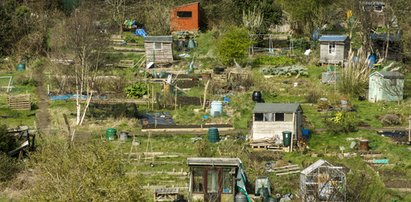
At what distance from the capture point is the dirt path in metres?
33.6

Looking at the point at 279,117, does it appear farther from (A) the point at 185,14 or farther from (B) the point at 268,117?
(A) the point at 185,14

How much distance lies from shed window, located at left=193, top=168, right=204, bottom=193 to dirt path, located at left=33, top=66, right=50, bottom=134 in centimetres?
1005

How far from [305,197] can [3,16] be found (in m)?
32.7

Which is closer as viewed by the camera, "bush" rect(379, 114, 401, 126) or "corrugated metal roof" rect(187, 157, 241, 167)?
"corrugated metal roof" rect(187, 157, 241, 167)

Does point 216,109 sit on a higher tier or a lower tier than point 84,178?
lower

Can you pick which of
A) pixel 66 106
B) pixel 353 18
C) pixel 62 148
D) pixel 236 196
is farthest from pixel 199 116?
pixel 353 18

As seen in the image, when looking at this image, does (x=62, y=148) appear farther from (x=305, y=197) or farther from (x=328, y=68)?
(x=328, y=68)

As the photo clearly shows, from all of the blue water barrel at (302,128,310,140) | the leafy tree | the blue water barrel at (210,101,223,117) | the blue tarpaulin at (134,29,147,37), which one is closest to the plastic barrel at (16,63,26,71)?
the leafy tree

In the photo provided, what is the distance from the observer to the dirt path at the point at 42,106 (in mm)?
33581

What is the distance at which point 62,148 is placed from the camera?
69.4ft

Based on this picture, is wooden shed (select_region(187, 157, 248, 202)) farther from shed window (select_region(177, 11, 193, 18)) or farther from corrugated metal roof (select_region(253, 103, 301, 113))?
shed window (select_region(177, 11, 193, 18))

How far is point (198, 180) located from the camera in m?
23.6

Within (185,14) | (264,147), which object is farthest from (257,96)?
(185,14)

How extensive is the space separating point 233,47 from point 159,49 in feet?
14.9
